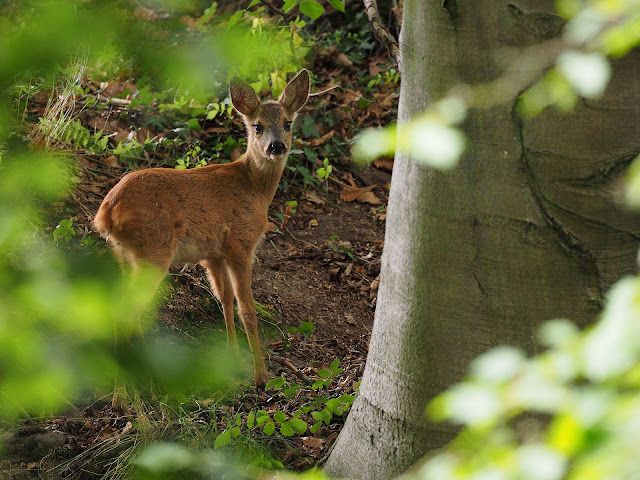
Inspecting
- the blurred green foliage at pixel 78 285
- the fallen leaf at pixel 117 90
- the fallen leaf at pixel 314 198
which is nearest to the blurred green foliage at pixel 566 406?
the blurred green foliage at pixel 78 285

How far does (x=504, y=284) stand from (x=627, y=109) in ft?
2.19

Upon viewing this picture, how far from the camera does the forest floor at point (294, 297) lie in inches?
139

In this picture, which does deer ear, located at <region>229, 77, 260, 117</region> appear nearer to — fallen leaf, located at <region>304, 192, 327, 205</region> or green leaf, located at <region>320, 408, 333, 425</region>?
fallen leaf, located at <region>304, 192, 327, 205</region>

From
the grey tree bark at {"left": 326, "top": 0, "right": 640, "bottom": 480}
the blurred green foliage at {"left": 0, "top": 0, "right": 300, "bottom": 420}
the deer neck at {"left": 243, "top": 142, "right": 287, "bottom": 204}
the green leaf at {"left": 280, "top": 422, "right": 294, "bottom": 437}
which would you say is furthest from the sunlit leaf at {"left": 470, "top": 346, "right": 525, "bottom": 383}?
the deer neck at {"left": 243, "top": 142, "right": 287, "bottom": 204}

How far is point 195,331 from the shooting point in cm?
522

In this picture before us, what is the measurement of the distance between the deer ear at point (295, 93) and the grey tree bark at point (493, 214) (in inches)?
122

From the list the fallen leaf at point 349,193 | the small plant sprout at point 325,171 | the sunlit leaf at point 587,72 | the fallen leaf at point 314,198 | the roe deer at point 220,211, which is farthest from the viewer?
the fallen leaf at point 349,193

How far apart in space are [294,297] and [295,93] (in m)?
1.62

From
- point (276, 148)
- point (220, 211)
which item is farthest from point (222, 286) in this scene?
point (276, 148)

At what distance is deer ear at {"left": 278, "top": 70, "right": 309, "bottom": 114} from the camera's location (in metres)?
5.71

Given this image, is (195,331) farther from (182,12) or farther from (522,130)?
(182,12)

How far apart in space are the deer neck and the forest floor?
0.86 metres

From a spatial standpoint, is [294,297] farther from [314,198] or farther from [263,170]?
[314,198]

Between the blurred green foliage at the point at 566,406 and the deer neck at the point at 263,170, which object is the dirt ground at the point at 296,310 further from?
the blurred green foliage at the point at 566,406
